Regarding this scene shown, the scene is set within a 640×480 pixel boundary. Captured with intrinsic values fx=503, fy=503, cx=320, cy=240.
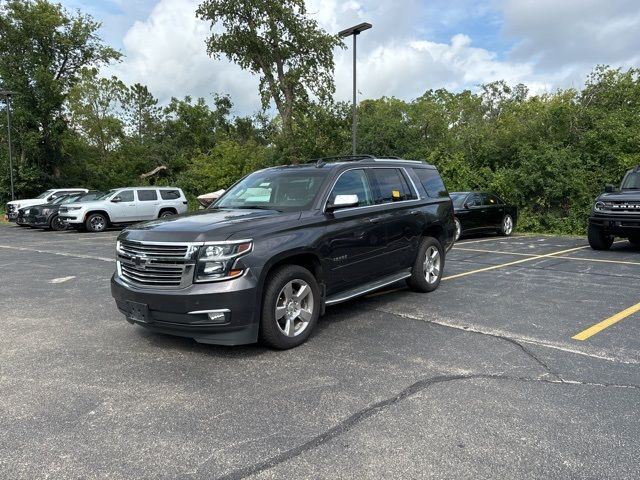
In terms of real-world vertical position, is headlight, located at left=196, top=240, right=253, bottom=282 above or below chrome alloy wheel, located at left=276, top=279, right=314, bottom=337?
above

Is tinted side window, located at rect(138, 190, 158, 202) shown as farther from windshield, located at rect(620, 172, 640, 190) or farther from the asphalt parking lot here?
windshield, located at rect(620, 172, 640, 190)

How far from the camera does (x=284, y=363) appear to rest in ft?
14.6

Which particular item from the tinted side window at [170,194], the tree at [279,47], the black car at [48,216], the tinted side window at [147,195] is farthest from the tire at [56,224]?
the tree at [279,47]

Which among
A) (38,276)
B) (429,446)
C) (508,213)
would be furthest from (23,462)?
(508,213)

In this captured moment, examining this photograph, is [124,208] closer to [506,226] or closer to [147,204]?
[147,204]

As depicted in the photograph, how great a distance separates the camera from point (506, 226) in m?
16.2

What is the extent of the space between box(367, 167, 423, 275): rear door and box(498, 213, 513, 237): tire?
10117 millimetres

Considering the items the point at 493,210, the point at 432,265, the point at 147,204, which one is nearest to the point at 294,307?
the point at 432,265

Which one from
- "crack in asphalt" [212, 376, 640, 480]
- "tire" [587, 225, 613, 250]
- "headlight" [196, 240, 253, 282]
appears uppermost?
"headlight" [196, 240, 253, 282]

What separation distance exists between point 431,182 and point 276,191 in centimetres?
283

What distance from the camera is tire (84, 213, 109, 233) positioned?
19438 mm

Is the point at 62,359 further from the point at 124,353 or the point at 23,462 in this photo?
the point at 23,462

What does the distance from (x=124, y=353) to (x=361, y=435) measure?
2642 millimetres

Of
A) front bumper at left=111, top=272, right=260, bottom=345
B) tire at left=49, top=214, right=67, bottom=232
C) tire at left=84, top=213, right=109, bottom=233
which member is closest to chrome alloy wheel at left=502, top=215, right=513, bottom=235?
front bumper at left=111, top=272, right=260, bottom=345
